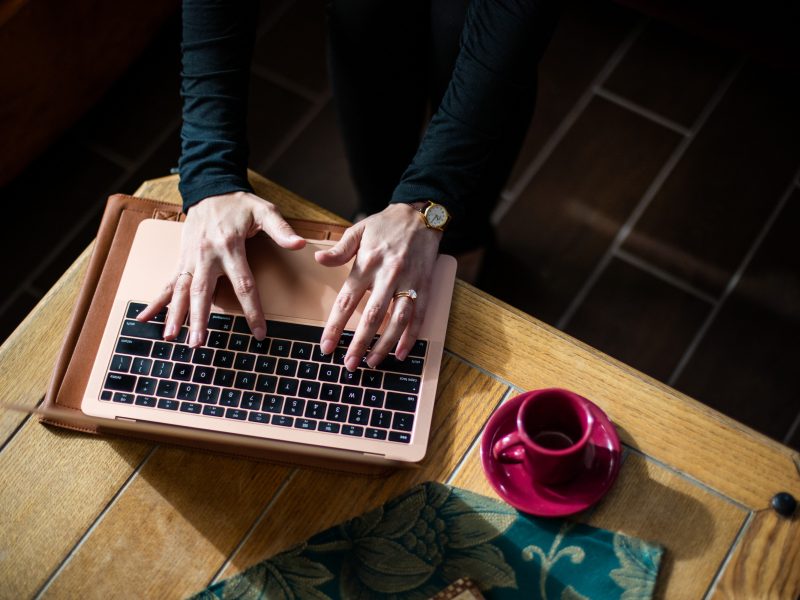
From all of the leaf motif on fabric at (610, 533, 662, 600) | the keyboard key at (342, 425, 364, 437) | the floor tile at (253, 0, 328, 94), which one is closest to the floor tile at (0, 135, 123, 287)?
the floor tile at (253, 0, 328, 94)

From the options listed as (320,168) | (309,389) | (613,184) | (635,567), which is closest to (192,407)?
(309,389)

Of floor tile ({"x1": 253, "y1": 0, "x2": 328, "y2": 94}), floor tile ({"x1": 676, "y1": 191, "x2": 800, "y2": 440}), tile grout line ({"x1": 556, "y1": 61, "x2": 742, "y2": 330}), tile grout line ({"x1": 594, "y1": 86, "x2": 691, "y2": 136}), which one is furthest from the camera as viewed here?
floor tile ({"x1": 253, "y1": 0, "x2": 328, "y2": 94})

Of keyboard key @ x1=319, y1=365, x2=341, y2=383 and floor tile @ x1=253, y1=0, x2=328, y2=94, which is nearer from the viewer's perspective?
keyboard key @ x1=319, y1=365, x2=341, y2=383

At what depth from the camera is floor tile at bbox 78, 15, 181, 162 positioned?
1794 mm

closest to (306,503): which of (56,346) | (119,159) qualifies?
(56,346)

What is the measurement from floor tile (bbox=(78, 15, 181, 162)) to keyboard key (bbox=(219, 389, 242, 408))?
3.72 feet

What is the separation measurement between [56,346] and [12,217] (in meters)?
0.99

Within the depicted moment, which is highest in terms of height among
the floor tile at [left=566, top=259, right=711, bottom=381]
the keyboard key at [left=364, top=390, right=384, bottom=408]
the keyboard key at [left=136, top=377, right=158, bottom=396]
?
the keyboard key at [left=364, top=390, right=384, bottom=408]

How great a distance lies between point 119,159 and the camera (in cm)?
178

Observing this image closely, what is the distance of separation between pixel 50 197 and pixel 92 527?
1149 millimetres

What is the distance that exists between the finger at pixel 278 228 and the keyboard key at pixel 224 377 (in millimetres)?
157

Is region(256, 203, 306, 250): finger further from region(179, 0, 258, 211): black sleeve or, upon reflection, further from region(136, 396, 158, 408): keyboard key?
region(136, 396, 158, 408): keyboard key

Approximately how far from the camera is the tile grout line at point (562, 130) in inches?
67.4

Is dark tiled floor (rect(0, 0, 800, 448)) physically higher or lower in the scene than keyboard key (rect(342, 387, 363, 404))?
lower
